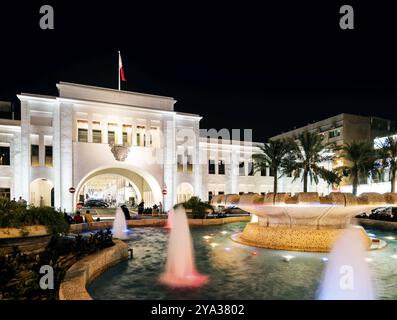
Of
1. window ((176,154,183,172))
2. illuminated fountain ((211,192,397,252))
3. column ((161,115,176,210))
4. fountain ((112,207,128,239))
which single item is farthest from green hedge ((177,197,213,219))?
window ((176,154,183,172))

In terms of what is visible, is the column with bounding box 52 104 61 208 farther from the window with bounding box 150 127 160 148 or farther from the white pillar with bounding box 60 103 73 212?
the window with bounding box 150 127 160 148

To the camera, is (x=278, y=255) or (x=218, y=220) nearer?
(x=278, y=255)

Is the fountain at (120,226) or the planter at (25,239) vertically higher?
the planter at (25,239)

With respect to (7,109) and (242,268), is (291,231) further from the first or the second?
(7,109)

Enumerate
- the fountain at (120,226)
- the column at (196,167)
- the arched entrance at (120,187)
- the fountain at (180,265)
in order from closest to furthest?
1. the fountain at (180,265)
2. the fountain at (120,226)
3. the arched entrance at (120,187)
4. the column at (196,167)

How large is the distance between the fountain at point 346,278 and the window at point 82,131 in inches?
907

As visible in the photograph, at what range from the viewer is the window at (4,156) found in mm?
24766

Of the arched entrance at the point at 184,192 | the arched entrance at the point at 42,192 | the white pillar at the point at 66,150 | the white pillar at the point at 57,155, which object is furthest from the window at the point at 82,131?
the arched entrance at the point at 184,192

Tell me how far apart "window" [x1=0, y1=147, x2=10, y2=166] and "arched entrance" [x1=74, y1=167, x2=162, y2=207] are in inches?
248

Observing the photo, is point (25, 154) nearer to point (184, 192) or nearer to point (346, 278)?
point (184, 192)

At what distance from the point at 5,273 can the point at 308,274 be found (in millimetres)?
6298

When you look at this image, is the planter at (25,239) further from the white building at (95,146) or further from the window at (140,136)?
the window at (140,136)

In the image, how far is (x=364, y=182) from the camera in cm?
3969
